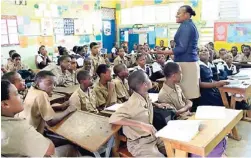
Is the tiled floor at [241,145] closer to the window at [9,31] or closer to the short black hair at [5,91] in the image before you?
the short black hair at [5,91]

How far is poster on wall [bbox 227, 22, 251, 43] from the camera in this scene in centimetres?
654

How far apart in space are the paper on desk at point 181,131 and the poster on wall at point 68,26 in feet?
19.0

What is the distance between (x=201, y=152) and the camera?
57.3 inches

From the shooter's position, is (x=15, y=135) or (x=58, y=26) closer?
(x=15, y=135)

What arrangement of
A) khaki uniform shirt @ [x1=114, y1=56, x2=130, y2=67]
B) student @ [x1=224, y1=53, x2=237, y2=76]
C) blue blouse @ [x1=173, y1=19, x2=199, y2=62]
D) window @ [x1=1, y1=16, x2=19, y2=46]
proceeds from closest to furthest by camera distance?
1. blue blouse @ [x1=173, y1=19, x2=199, y2=62]
2. student @ [x1=224, y1=53, x2=237, y2=76]
3. window @ [x1=1, y1=16, x2=19, y2=46]
4. khaki uniform shirt @ [x1=114, y1=56, x2=130, y2=67]

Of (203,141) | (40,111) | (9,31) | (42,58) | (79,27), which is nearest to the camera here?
(203,141)

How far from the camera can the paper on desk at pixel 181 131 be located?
1.55 meters

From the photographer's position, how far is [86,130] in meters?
1.72

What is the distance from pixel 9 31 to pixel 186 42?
4.38m

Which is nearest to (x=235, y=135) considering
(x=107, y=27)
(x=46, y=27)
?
(x=46, y=27)

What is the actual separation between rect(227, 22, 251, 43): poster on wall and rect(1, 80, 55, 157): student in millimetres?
6336

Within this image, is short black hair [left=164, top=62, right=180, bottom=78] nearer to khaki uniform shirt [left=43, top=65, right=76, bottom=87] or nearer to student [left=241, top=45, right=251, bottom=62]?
khaki uniform shirt [left=43, top=65, right=76, bottom=87]

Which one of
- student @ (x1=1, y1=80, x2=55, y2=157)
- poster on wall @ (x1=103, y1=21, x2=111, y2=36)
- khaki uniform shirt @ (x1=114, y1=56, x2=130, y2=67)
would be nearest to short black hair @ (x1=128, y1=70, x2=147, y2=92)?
student @ (x1=1, y1=80, x2=55, y2=157)

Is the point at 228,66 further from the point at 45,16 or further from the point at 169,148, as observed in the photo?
the point at 45,16
